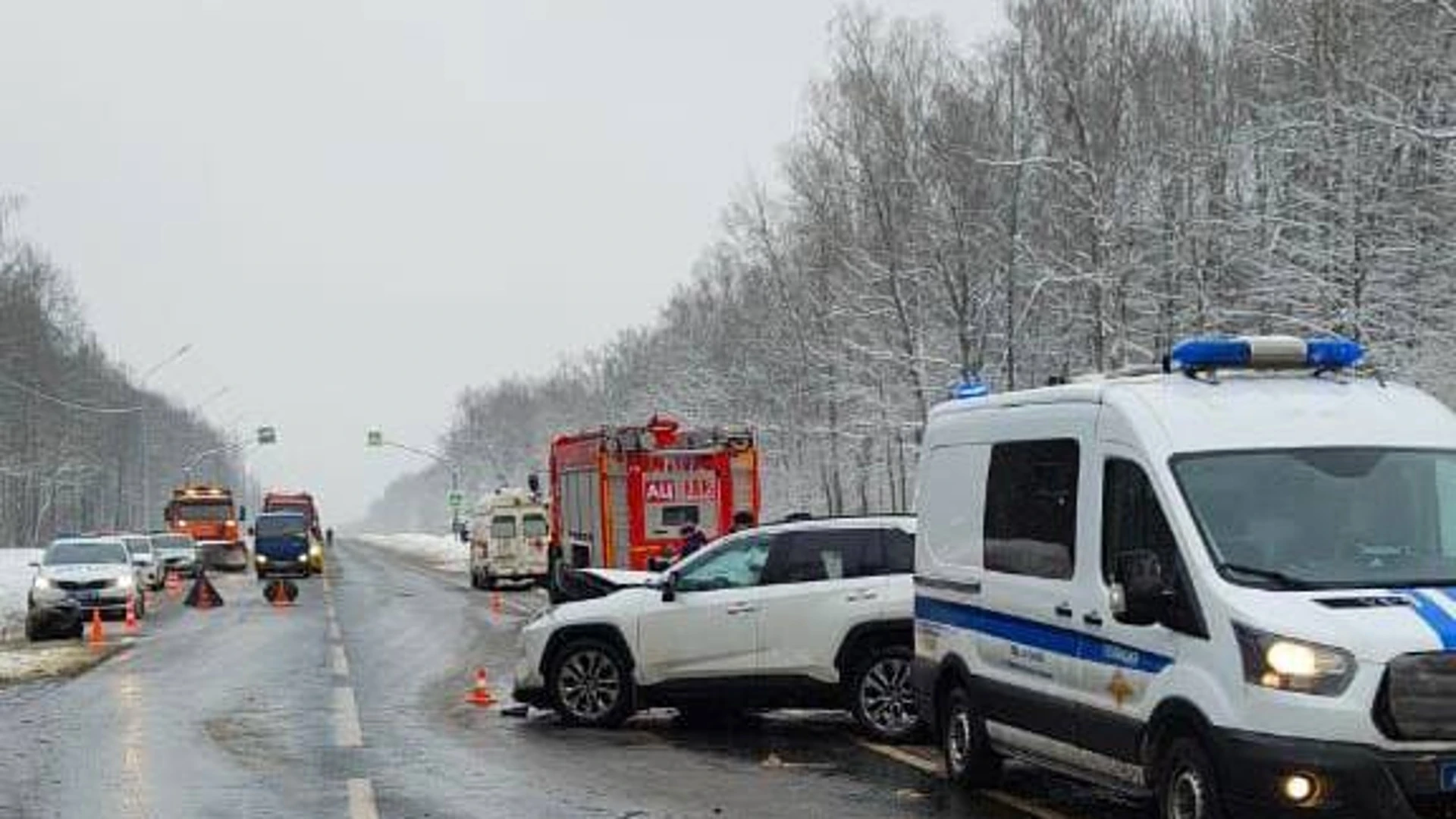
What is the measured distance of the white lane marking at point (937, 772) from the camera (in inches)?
388

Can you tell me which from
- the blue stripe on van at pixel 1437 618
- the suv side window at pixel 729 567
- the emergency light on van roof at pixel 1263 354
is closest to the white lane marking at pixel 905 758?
the suv side window at pixel 729 567

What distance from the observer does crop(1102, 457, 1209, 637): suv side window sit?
312 inches

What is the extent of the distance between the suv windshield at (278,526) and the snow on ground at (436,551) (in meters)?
8.75

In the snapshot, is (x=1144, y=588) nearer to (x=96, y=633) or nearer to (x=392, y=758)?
(x=392, y=758)

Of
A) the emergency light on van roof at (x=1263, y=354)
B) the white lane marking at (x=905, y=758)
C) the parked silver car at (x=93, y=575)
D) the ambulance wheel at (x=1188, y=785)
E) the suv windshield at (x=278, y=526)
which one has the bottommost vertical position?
the white lane marking at (x=905, y=758)

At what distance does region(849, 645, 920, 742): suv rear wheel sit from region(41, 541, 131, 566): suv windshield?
2165 centimetres

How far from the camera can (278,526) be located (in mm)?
52469

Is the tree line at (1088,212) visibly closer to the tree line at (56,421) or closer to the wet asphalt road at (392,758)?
the wet asphalt road at (392,758)

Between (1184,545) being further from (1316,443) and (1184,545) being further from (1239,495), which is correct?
(1316,443)

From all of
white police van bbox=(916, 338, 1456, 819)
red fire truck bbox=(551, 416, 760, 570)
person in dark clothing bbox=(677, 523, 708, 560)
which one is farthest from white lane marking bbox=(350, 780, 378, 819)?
red fire truck bbox=(551, 416, 760, 570)

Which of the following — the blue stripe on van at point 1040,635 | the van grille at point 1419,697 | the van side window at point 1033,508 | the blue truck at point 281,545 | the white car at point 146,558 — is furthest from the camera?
the blue truck at point 281,545

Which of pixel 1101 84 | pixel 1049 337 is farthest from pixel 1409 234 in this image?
pixel 1049 337

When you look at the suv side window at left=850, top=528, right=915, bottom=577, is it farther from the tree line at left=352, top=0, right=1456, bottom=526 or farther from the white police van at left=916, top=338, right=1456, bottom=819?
the tree line at left=352, top=0, right=1456, bottom=526

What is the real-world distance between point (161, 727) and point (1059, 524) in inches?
341
